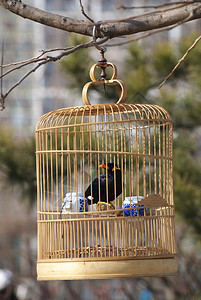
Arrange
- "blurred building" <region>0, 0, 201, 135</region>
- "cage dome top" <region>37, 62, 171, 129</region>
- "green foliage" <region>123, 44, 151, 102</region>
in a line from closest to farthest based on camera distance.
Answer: "cage dome top" <region>37, 62, 171, 129</region>, "green foliage" <region>123, 44, 151, 102</region>, "blurred building" <region>0, 0, 201, 135</region>

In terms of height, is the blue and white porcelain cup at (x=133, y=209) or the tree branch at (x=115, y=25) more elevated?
the tree branch at (x=115, y=25)

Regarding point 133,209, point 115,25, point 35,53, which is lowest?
point 133,209

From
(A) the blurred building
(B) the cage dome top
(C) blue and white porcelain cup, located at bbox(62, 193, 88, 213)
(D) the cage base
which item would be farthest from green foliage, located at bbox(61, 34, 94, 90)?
(A) the blurred building

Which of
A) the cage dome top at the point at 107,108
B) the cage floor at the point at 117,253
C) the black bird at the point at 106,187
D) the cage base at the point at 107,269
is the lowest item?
the cage base at the point at 107,269

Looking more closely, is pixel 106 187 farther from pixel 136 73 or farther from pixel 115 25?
pixel 136 73

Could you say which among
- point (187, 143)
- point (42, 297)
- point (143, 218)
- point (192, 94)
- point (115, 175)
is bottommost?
point (42, 297)

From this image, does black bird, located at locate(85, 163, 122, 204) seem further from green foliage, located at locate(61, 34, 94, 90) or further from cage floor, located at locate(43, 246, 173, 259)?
green foliage, located at locate(61, 34, 94, 90)

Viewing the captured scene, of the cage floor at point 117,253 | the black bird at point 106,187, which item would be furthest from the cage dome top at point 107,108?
the cage floor at point 117,253

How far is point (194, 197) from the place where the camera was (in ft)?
15.6

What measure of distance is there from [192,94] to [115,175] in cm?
280

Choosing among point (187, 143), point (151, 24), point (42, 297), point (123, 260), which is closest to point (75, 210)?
point (123, 260)

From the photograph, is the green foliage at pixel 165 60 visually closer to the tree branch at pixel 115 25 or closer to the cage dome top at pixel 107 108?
the cage dome top at pixel 107 108

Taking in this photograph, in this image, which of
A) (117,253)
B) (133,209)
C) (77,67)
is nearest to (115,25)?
(133,209)

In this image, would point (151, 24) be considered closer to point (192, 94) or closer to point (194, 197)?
point (194, 197)
